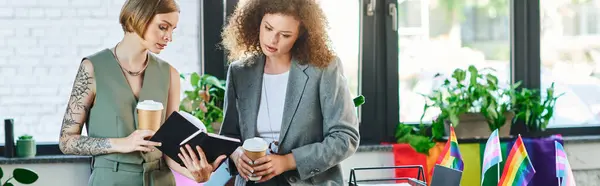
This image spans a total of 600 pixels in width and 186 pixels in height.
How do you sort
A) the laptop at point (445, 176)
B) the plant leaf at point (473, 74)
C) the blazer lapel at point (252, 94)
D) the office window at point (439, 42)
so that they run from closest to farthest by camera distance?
the laptop at point (445, 176) < the blazer lapel at point (252, 94) < the plant leaf at point (473, 74) < the office window at point (439, 42)

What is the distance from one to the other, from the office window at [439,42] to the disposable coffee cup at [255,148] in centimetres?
228

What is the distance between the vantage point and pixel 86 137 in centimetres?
237

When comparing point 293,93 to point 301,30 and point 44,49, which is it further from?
point 44,49

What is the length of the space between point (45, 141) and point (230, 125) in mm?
1897

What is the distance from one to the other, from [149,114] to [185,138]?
118 mm

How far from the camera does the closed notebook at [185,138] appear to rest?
226cm

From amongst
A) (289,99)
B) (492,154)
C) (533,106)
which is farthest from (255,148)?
(533,106)

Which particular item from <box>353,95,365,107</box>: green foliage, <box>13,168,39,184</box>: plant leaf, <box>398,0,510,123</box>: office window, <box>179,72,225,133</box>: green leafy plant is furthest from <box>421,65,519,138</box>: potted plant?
<box>13,168,39,184</box>: plant leaf

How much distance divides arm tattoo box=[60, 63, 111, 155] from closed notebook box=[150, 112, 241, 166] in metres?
0.17

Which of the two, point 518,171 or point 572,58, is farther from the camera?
point 572,58

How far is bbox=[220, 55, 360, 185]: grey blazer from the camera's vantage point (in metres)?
2.49

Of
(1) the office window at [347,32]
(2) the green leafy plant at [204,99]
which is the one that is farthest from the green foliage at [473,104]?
(2) the green leafy plant at [204,99]

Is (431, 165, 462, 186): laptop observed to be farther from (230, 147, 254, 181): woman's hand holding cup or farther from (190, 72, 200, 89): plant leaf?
(190, 72, 200, 89): plant leaf

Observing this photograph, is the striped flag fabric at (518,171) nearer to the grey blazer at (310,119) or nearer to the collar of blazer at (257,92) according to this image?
the grey blazer at (310,119)
